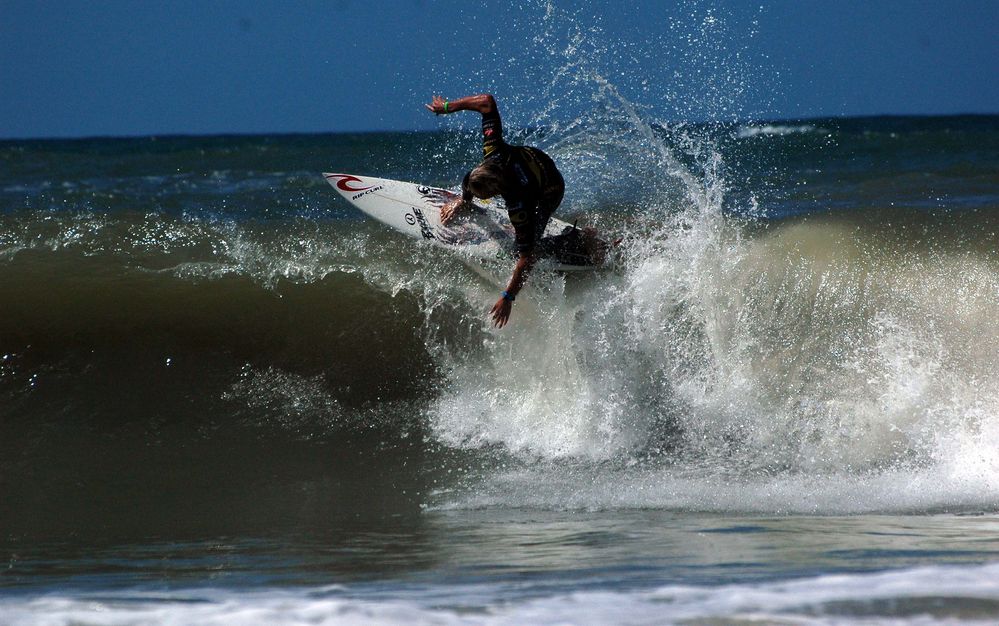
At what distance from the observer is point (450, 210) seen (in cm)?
664

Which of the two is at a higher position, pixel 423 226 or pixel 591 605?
pixel 423 226

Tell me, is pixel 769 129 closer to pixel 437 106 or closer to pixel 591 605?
pixel 437 106

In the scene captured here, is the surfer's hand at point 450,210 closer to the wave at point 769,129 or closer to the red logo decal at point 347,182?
the red logo decal at point 347,182

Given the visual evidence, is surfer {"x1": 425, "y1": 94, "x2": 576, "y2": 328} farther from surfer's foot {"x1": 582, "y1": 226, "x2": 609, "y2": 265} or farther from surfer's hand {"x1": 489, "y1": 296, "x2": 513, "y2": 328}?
surfer's foot {"x1": 582, "y1": 226, "x2": 609, "y2": 265}

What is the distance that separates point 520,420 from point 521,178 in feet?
4.98

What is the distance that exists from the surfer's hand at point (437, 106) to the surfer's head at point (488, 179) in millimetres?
549

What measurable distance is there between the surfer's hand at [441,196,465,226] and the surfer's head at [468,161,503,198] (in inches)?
45.4

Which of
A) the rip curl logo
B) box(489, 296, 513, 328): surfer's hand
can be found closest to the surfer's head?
box(489, 296, 513, 328): surfer's hand

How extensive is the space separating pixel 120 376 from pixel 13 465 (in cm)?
118

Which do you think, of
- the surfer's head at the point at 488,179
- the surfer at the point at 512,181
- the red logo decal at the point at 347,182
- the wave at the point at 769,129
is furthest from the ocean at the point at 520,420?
the wave at the point at 769,129

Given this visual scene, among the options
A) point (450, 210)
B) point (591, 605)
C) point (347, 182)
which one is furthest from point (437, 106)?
point (591, 605)

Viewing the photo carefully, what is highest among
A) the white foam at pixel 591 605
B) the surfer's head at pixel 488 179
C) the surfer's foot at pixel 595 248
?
the surfer's head at pixel 488 179

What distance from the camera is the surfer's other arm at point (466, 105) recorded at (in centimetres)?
545

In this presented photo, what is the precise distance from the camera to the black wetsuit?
5379mm
